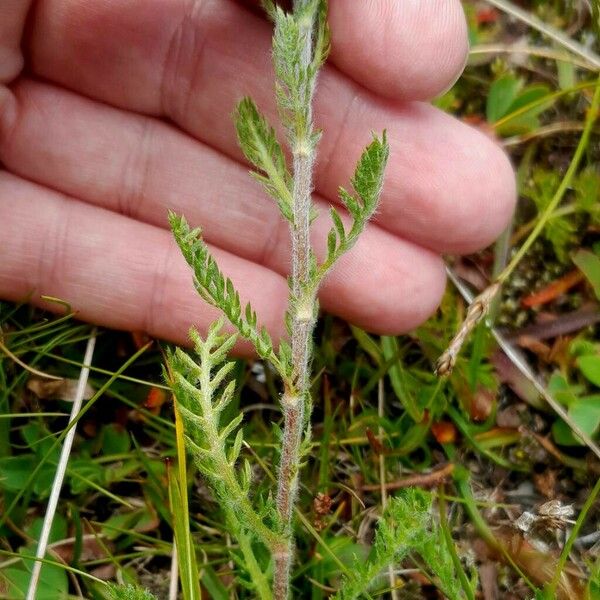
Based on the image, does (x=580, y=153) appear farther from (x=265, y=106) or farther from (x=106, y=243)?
(x=106, y=243)

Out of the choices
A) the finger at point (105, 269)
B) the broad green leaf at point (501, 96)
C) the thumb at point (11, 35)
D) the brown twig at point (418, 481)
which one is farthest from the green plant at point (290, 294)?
the broad green leaf at point (501, 96)

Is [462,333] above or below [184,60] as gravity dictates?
below

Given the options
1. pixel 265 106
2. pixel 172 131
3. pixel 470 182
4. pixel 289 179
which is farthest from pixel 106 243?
pixel 470 182

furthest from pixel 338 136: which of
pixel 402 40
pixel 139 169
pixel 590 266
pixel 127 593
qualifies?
pixel 127 593

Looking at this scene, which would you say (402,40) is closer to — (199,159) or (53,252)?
(199,159)

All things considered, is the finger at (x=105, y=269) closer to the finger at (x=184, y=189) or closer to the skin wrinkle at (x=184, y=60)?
the finger at (x=184, y=189)

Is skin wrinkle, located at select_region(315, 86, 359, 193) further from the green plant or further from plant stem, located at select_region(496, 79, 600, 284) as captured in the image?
plant stem, located at select_region(496, 79, 600, 284)
